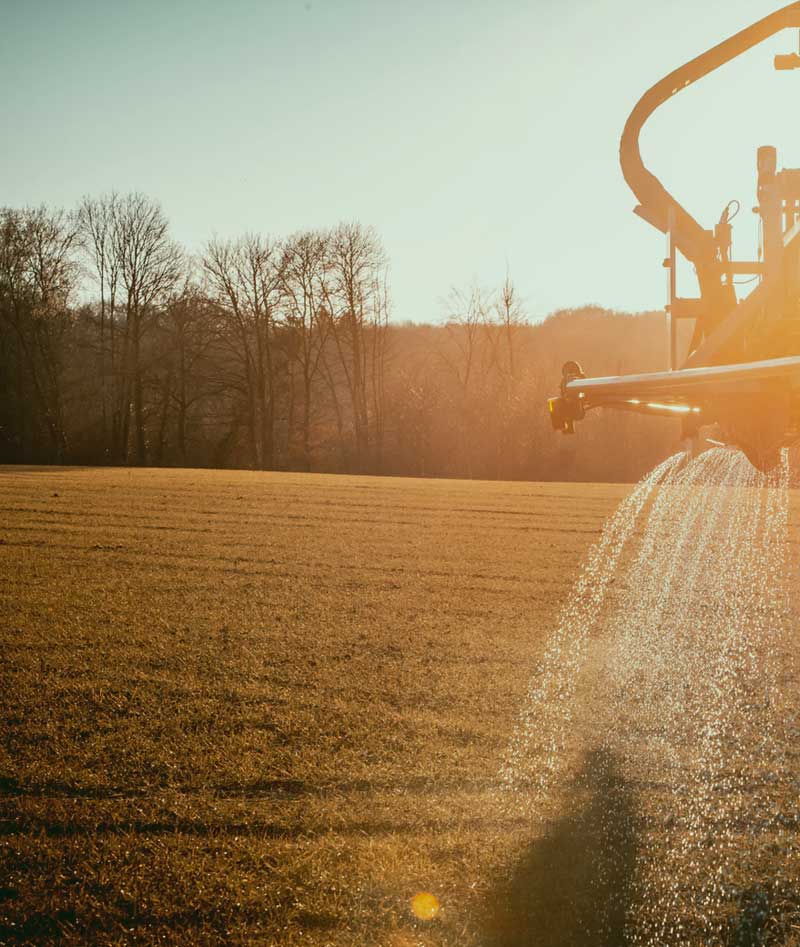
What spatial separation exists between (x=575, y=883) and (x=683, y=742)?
1.78m

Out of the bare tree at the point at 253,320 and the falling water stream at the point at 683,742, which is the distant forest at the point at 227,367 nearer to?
the bare tree at the point at 253,320

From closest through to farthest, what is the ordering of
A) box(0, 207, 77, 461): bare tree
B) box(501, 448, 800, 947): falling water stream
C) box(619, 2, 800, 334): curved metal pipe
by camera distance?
box(501, 448, 800, 947): falling water stream
box(619, 2, 800, 334): curved metal pipe
box(0, 207, 77, 461): bare tree

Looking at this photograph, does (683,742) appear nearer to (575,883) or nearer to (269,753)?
(575,883)

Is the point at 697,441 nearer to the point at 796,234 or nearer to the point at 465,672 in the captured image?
the point at 796,234

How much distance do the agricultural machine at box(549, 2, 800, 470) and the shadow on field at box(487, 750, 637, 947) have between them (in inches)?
67.8

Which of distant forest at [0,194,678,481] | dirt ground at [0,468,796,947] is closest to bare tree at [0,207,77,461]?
distant forest at [0,194,678,481]

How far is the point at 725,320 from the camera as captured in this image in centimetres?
414

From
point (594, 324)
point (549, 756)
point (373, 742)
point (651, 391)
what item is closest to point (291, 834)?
point (373, 742)

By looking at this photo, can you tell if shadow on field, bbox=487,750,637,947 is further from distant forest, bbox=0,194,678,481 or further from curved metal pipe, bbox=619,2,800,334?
distant forest, bbox=0,194,678,481

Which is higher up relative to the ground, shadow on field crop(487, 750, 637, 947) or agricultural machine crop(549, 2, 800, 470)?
agricultural machine crop(549, 2, 800, 470)

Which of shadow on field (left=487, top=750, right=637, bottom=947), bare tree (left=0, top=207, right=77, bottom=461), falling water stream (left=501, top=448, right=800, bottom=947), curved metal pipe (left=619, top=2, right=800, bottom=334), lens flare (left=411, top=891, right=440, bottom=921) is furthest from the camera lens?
bare tree (left=0, top=207, right=77, bottom=461)

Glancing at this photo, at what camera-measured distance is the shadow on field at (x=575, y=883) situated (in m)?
3.42

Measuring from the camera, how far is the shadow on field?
3.42 m

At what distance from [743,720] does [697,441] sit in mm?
2224
